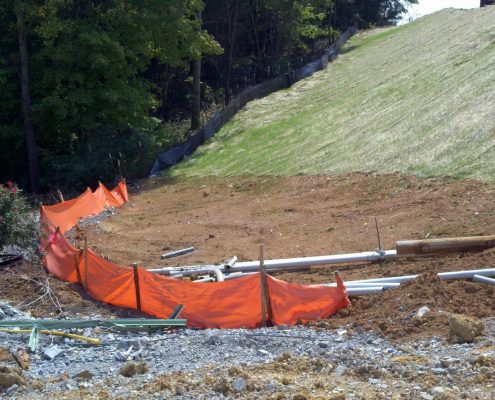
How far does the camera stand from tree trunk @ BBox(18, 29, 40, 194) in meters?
30.8

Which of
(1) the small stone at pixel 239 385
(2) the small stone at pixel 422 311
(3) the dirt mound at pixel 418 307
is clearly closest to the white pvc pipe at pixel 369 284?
(3) the dirt mound at pixel 418 307

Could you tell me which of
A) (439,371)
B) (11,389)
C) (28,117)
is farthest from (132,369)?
(28,117)

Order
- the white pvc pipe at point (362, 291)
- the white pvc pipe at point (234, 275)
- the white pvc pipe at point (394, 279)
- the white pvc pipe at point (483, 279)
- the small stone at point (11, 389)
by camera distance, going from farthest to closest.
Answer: the white pvc pipe at point (234, 275) → the white pvc pipe at point (394, 279) → the white pvc pipe at point (362, 291) → the white pvc pipe at point (483, 279) → the small stone at point (11, 389)

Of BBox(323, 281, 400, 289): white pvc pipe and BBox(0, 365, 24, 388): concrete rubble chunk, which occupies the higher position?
BBox(0, 365, 24, 388): concrete rubble chunk

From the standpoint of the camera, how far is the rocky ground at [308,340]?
27.8ft

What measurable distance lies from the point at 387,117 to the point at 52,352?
62.1 feet

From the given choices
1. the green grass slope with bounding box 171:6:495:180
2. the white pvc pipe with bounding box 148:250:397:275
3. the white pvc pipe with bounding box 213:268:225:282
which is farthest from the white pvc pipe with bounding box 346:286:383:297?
the green grass slope with bounding box 171:6:495:180

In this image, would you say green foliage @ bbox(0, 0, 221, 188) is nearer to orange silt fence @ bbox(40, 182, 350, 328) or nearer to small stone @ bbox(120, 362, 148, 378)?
orange silt fence @ bbox(40, 182, 350, 328)

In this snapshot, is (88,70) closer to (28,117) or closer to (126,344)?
(28,117)

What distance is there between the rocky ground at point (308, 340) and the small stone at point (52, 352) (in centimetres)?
1

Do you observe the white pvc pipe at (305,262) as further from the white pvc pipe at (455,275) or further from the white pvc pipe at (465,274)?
the white pvc pipe at (465,274)

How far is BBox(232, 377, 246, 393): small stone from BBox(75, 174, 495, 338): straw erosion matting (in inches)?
99.0

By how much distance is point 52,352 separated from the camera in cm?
1009

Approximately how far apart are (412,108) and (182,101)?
2006cm
